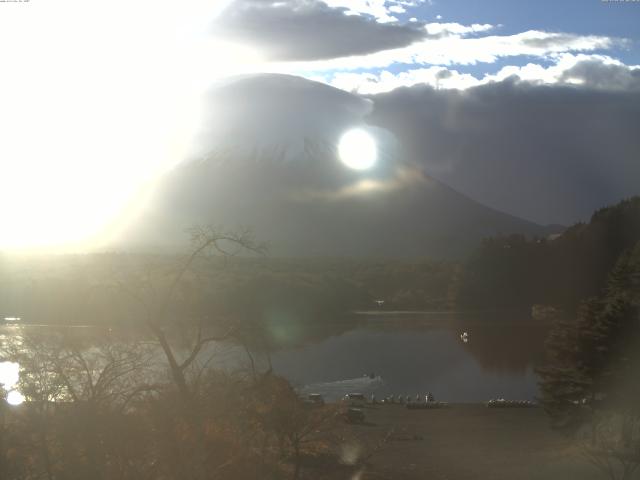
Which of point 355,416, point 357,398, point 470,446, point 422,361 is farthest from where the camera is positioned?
point 422,361

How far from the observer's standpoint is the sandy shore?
15.4m

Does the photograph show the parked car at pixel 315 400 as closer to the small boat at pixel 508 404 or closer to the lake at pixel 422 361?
the lake at pixel 422 361

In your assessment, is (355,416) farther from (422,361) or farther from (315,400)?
(422,361)

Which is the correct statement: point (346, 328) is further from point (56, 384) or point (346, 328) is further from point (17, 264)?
point (56, 384)

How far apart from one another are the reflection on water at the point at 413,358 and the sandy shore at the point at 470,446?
11.2 feet

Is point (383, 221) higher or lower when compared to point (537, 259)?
higher

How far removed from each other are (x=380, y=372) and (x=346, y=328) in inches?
649

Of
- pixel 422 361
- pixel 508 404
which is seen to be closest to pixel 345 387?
pixel 508 404

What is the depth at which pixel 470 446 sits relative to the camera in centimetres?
1931

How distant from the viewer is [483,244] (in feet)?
221

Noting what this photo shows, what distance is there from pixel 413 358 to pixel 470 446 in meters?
20.6

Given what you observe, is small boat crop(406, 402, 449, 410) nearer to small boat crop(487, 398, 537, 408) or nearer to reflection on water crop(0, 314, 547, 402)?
small boat crop(487, 398, 537, 408)

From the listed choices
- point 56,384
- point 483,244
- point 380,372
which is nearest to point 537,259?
point 483,244

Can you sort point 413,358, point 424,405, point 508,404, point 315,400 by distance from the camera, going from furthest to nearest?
point 413,358, point 508,404, point 424,405, point 315,400
